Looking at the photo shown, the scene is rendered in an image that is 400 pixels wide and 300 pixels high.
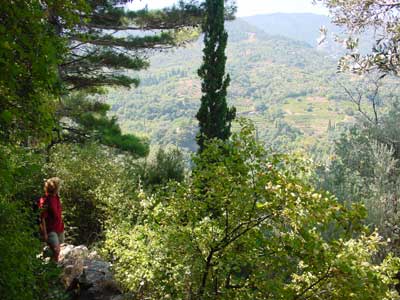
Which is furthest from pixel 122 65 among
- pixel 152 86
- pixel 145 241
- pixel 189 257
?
pixel 152 86

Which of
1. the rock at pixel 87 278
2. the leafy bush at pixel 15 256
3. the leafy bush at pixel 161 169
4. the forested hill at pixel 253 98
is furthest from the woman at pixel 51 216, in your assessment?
the forested hill at pixel 253 98

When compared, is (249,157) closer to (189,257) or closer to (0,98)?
(189,257)

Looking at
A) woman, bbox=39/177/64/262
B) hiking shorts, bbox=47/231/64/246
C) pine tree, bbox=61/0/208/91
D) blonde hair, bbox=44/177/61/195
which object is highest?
pine tree, bbox=61/0/208/91

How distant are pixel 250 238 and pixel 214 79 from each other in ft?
28.8

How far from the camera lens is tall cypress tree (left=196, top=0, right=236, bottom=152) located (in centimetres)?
1173

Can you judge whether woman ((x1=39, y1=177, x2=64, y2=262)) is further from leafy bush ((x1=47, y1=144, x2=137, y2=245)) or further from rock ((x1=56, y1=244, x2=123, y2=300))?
leafy bush ((x1=47, y1=144, x2=137, y2=245))

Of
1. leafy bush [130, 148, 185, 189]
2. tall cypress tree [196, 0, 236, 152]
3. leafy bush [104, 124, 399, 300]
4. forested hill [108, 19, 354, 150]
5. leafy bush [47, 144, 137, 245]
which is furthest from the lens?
forested hill [108, 19, 354, 150]

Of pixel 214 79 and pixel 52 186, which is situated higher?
pixel 214 79

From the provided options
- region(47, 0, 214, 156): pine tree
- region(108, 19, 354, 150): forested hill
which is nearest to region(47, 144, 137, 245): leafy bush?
region(47, 0, 214, 156): pine tree

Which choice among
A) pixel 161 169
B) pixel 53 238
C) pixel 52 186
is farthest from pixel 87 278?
pixel 161 169

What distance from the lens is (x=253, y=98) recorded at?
119125 mm

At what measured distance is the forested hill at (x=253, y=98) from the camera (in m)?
79.8

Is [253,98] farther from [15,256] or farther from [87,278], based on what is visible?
[15,256]

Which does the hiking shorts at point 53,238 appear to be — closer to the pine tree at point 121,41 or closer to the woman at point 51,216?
the woman at point 51,216
